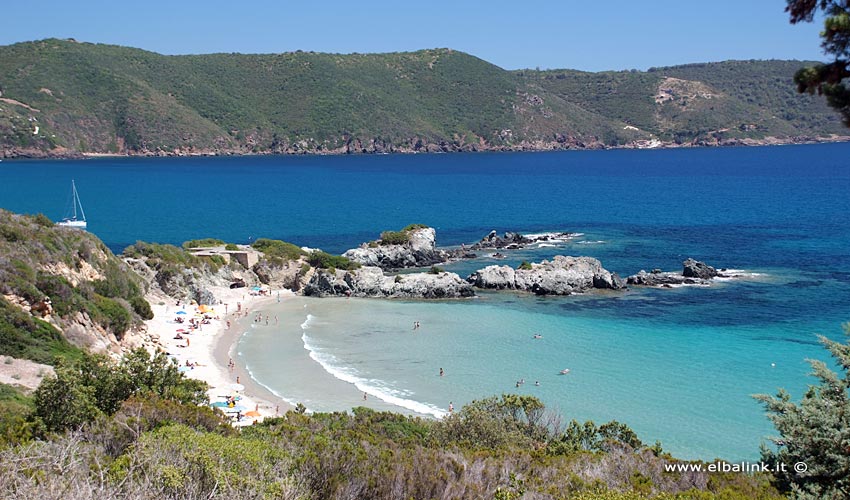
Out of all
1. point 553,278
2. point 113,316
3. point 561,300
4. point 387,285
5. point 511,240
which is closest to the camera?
point 113,316

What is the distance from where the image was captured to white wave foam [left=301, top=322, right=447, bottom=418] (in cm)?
2447

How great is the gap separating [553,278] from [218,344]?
67.9 feet

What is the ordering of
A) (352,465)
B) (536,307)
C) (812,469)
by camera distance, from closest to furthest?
(812,469) → (352,465) → (536,307)

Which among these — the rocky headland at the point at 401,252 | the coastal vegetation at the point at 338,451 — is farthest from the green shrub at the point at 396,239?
the coastal vegetation at the point at 338,451

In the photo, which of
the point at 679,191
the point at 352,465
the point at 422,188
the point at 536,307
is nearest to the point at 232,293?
the point at 536,307

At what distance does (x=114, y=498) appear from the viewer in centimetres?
793

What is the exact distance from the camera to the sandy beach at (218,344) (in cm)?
2459

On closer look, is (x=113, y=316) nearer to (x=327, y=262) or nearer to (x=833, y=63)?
(x=327, y=262)

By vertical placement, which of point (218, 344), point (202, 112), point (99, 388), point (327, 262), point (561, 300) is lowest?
point (561, 300)

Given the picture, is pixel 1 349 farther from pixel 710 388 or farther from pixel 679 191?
pixel 679 191

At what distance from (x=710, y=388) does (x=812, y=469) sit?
55.7 feet

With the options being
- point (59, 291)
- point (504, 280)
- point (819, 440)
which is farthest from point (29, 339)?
point (504, 280)

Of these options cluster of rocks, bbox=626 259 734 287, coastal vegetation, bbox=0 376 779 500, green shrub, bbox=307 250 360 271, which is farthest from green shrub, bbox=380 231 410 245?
coastal vegetation, bbox=0 376 779 500

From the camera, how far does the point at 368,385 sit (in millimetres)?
26859
